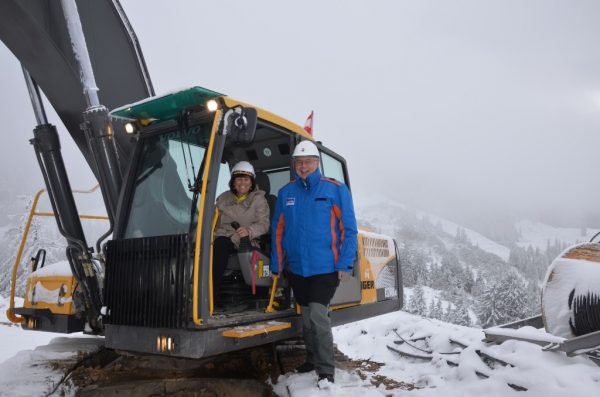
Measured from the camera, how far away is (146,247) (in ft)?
11.9

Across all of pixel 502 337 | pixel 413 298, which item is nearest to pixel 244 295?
pixel 502 337

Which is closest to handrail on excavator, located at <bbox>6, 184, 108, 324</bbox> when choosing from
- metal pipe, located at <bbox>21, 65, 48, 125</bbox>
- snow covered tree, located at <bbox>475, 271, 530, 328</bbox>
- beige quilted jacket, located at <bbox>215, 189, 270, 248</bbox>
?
metal pipe, located at <bbox>21, 65, 48, 125</bbox>

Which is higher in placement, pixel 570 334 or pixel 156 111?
pixel 156 111

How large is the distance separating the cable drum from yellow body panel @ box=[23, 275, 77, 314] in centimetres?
464

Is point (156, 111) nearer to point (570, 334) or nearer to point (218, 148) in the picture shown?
point (218, 148)

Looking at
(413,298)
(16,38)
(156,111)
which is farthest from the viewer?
(413,298)

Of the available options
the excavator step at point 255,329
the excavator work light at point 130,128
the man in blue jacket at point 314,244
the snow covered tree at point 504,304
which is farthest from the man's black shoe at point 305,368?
the snow covered tree at point 504,304

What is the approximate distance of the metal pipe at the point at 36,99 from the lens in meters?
4.49

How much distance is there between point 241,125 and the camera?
3.49 metres

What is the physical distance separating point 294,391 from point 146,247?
1663 millimetres

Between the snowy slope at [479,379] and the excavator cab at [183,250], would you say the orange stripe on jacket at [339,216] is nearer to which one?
the excavator cab at [183,250]

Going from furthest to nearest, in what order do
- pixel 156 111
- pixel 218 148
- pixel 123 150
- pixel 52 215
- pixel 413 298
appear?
pixel 413 298 < pixel 123 150 < pixel 52 215 < pixel 156 111 < pixel 218 148

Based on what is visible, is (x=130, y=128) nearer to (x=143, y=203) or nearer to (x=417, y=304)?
(x=143, y=203)

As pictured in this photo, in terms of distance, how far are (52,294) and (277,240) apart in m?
2.44
